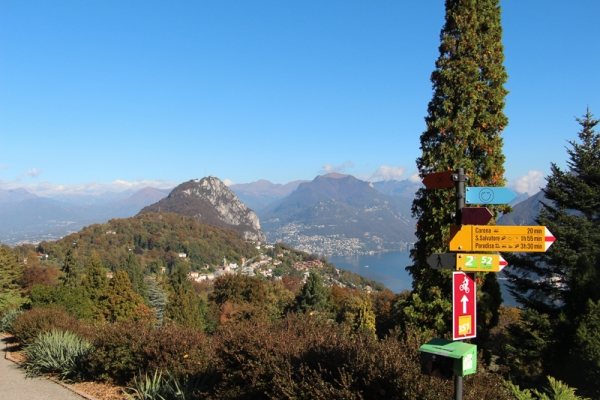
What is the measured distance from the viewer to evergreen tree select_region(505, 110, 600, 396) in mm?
9516

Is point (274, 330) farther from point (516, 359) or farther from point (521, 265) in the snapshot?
point (521, 265)

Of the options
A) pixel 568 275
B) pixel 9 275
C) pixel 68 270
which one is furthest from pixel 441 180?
pixel 9 275

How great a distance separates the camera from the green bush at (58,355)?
8.67 m

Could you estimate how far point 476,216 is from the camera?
3.47 metres

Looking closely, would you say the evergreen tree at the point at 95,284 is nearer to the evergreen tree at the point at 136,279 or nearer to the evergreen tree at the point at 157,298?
the evergreen tree at the point at 157,298

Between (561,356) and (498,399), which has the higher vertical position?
(498,399)

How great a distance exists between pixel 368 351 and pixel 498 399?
4.12 ft

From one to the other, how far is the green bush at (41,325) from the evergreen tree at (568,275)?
1087cm

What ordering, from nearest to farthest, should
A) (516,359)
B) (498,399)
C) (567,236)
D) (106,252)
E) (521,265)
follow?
(498,399), (516,359), (567,236), (521,265), (106,252)

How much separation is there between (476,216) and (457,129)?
7.30 meters

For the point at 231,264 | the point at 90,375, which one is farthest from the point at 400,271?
the point at 90,375

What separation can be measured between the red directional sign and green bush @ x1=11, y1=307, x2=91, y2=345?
9.66 metres

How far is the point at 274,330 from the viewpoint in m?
6.19

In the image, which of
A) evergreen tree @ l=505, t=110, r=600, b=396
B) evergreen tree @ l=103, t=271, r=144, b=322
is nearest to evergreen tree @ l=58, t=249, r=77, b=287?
evergreen tree @ l=103, t=271, r=144, b=322
